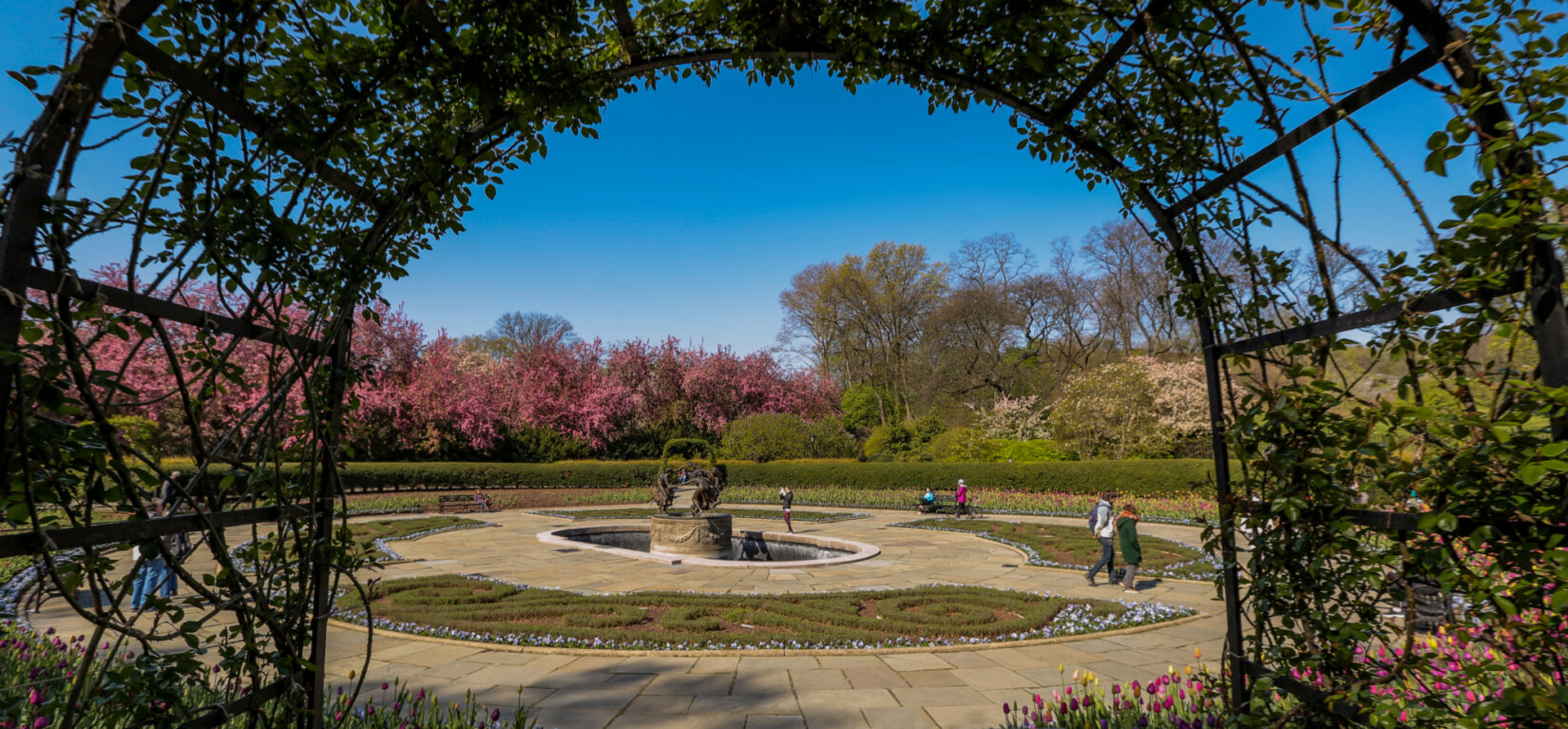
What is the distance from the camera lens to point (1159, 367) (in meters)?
24.4

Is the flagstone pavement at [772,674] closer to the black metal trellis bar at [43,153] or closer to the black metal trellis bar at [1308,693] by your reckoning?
the black metal trellis bar at [43,153]

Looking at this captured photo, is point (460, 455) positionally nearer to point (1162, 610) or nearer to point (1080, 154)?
point (1162, 610)

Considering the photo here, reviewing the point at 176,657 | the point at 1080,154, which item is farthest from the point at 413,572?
the point at 1080,154

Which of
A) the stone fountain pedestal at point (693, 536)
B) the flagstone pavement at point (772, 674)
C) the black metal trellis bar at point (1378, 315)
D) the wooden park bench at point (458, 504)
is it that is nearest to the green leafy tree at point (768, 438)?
the wooden park bench at point (458, 504)

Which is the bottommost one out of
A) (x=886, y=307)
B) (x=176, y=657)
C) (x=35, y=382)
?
(x=176, y=657)

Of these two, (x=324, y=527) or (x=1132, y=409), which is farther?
(x=1132, y=409)

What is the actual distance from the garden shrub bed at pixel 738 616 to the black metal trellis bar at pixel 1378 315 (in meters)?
4.32

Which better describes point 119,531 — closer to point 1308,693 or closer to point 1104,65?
point 1104,65

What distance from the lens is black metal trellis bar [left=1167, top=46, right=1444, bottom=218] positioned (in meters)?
1.90

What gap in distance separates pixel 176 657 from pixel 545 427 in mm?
27508

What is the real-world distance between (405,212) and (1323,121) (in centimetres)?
303

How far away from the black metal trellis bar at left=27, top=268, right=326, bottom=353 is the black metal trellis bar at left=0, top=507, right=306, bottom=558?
497 millimetres

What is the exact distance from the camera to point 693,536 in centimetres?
1175

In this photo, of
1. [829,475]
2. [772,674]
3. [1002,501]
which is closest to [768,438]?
[829,475]
